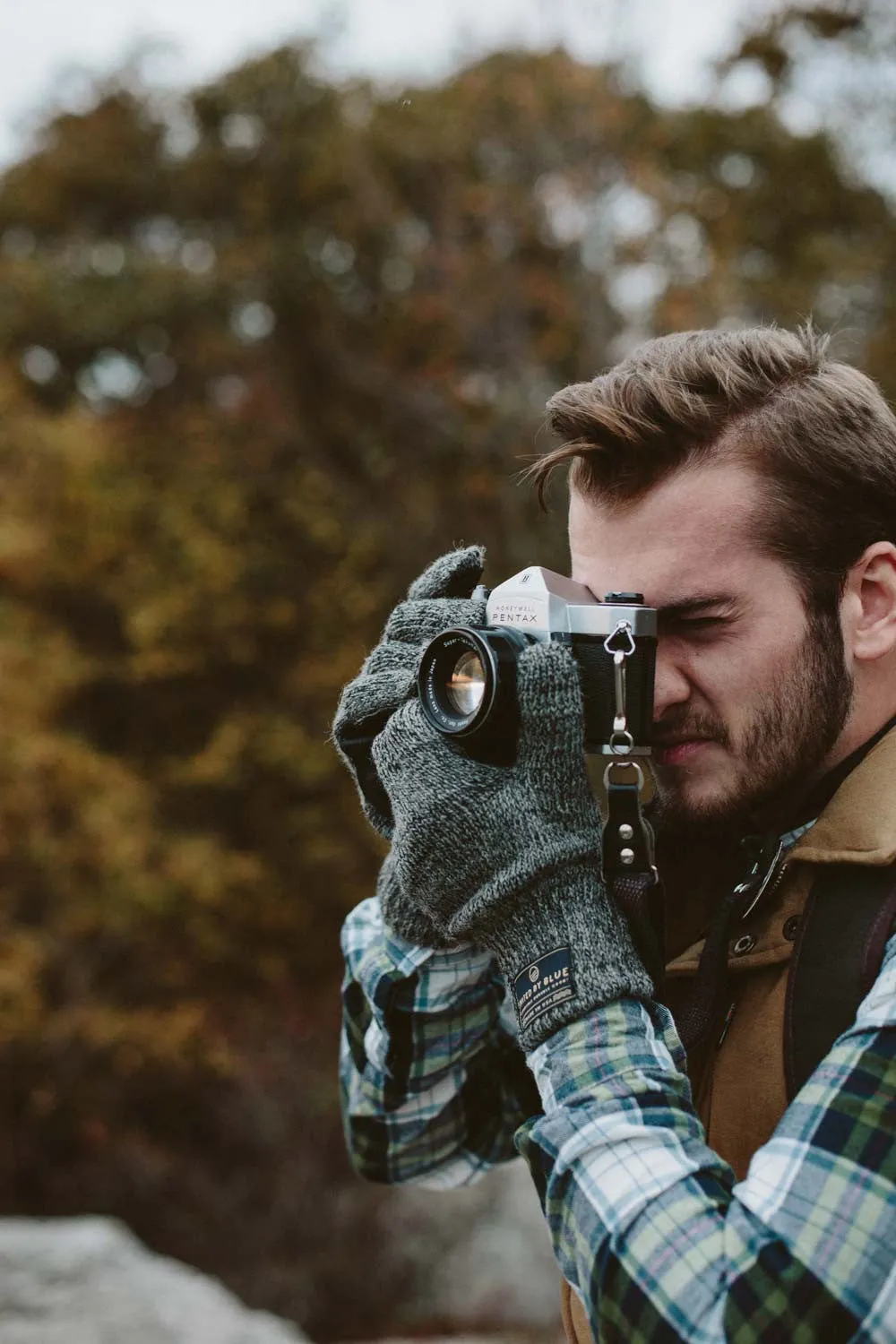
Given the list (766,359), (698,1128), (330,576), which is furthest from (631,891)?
(330,576)

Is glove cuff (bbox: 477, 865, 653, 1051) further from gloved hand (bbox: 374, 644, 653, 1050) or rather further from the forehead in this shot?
the forehead

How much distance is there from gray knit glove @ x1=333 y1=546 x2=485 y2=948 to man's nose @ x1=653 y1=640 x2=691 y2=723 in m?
0.18

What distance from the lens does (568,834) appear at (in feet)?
3.20

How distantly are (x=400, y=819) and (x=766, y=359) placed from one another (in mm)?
604

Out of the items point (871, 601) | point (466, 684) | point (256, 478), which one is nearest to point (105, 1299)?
point (466, 684)

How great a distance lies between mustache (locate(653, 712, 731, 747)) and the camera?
1.14 m

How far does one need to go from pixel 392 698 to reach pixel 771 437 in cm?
45

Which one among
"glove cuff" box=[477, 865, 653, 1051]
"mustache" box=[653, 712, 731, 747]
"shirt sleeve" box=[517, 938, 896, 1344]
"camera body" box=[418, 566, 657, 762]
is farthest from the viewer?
"mustache" box=[653, 712, 731, 747]

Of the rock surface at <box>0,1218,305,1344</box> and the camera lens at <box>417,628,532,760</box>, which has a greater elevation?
the camera lens at <box>417,628,532,760</box>

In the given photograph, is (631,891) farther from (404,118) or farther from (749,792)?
(404,118)

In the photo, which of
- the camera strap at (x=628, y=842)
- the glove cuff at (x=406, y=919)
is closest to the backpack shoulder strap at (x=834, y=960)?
the camera strap at (x=628, y=842)

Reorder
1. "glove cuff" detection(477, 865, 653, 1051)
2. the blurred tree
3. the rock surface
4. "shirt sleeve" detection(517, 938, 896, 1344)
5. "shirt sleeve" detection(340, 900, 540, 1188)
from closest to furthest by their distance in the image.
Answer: "shirt sleeve" detection(517, 938, 896, 1344) → "glove cuff" detection(477, 865, 653, 1051) → "shirt sleeve" detection(340, 900, 540, 1188) → the rock surface → the blurred tree

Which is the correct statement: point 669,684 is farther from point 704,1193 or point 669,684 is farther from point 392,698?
point 704,1193

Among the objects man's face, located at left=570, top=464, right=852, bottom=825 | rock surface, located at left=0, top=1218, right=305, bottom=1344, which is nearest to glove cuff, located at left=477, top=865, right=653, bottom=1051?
man's face, located at left=570, top=464, right=852, bottom=825
